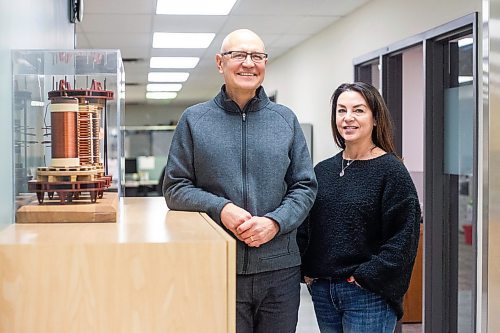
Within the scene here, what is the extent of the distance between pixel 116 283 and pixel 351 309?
0.86 meters

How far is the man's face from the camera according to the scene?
1.81 meters

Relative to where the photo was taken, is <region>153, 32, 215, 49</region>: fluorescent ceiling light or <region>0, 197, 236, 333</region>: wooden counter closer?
<region>0, 197, 236, 333</region>: wooden counter

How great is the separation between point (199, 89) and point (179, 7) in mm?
6599

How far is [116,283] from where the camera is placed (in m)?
1.31

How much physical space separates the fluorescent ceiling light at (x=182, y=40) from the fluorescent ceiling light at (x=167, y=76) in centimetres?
241

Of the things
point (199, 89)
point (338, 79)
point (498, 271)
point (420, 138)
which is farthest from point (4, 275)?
point (199, 89)

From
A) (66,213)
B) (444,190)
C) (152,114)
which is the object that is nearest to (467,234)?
(444,190)

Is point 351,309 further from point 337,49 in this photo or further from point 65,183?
point 337,49

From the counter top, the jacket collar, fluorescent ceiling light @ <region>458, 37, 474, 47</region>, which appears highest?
fluorescent ceiling light @ <region>458, 37, 474, 47</region>

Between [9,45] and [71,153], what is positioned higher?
[9,45]

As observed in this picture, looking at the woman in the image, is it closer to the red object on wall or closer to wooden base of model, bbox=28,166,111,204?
wooden base of model, bbox=28,166,111,204

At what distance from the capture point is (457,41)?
12.0 ft

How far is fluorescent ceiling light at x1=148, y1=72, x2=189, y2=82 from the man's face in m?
7.44

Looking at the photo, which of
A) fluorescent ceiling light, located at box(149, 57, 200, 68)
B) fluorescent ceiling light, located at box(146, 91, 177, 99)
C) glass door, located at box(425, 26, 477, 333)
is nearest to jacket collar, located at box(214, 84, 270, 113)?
glass door, located at box(425, 26, 477, 333)
